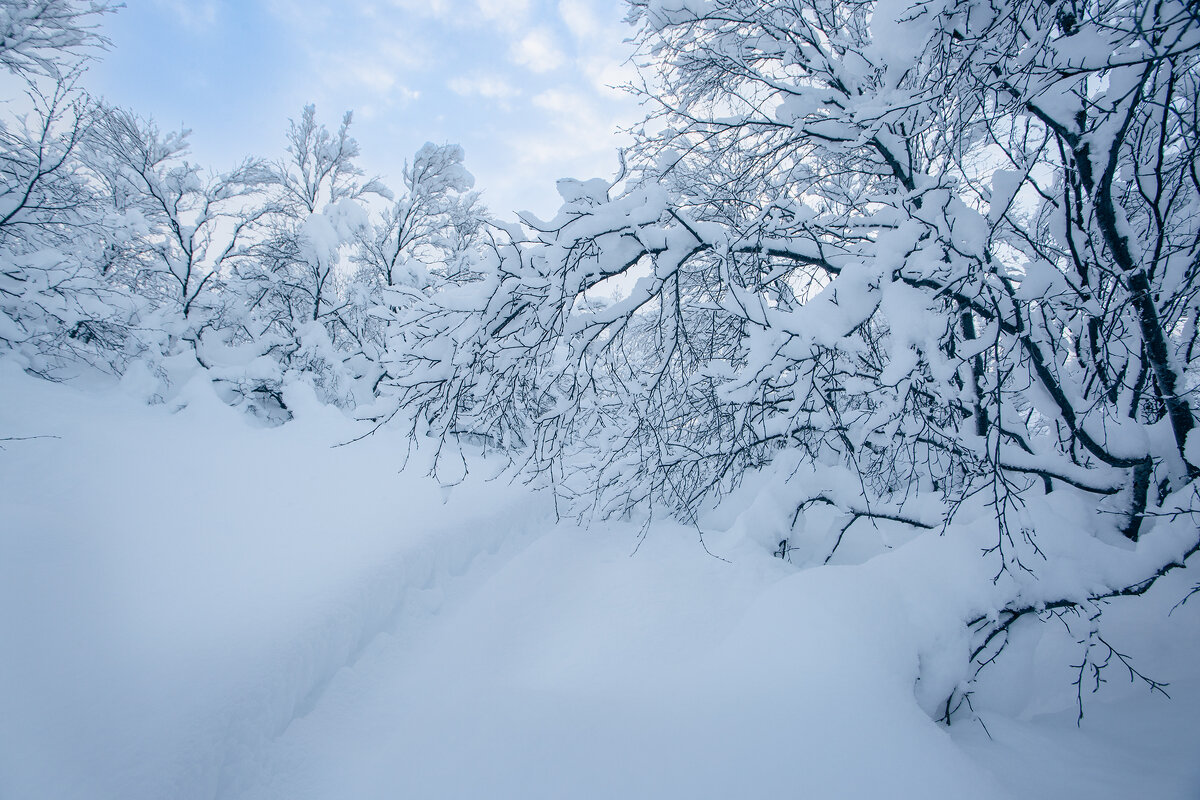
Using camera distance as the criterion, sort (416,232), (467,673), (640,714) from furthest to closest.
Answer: (416,232)
(467,673)
(640,714)

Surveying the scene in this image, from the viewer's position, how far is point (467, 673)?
307 centimetres

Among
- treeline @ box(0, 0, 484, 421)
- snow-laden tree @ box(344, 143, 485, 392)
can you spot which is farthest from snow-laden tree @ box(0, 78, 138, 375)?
snow-laden tree @ box(344, 143, 485, 392)

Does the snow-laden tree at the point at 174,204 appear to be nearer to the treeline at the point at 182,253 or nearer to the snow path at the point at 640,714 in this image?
the treeline at the point at 182,253

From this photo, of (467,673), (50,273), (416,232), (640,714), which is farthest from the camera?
(416,232)

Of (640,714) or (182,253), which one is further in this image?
(182,253)

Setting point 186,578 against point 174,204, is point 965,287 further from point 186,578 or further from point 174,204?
point 174,204

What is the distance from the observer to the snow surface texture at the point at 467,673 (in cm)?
197

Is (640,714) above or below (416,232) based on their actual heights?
below

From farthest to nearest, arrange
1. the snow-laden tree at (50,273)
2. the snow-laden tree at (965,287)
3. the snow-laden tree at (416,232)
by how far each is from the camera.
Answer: the snow-laden tree at (416,232)
the snow-laden tree at (50,273)
the snow-laden tree at (965,287)

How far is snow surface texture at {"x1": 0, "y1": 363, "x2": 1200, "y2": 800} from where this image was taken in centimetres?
197

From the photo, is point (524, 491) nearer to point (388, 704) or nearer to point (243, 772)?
point (388, 704)

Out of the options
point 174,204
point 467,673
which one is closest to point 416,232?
point 174,204

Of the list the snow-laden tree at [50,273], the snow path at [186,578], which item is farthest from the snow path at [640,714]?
the snow-laden tree at [50,273]

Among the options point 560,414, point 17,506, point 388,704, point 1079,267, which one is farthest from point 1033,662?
point 17,506
